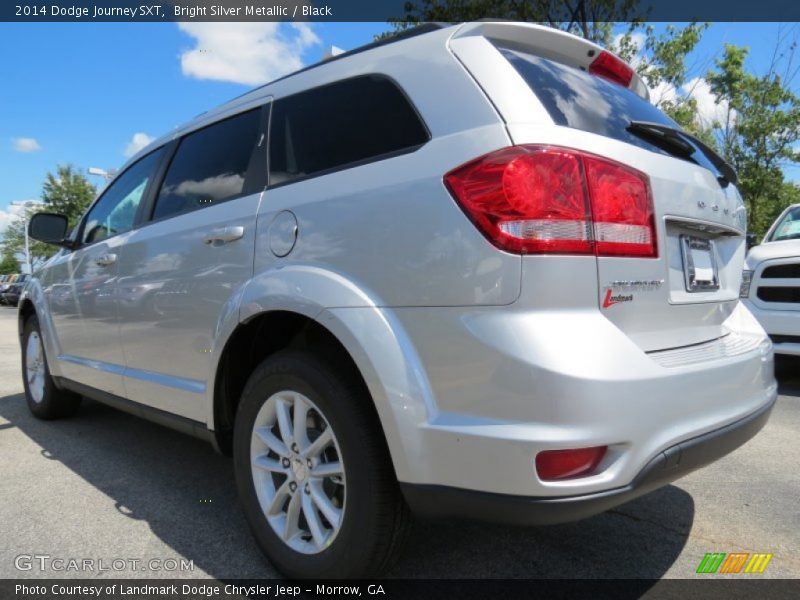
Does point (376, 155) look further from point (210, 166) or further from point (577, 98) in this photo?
point (210, 166)

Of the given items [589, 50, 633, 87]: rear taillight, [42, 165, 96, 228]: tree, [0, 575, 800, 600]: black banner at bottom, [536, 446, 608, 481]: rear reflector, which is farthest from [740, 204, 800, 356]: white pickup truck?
[42, 165, 96, 228]: tree

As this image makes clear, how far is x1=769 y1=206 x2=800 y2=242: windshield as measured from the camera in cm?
614

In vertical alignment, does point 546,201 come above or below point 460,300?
above

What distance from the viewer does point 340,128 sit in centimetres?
225

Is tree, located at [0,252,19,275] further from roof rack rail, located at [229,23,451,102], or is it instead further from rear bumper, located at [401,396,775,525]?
rear bumper, located at [401,396,775,525]

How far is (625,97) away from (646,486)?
1452 mm

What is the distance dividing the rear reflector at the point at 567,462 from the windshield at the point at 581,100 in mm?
963

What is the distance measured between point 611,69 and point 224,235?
5.70 feet

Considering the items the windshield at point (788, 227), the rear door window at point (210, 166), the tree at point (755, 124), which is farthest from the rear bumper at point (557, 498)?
the tree at point (755, 124)

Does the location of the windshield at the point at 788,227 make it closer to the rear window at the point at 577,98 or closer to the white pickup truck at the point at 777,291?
the white pickup truck at the point at 777,291

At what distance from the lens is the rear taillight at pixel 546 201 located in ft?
5.35

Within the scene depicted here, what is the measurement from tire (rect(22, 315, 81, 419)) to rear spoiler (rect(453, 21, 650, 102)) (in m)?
4.00

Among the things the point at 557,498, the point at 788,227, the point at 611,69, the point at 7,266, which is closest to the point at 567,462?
the point at 557,498

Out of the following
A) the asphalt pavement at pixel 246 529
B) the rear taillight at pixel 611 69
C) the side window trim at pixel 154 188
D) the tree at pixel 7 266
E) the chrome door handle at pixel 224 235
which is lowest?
the tree at pixel 7 266
